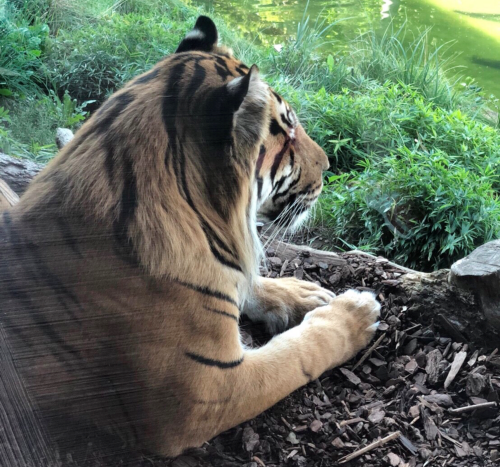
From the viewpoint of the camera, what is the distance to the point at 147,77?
3.49 feet

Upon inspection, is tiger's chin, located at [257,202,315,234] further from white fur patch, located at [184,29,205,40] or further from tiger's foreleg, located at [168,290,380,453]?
white fur patch, located at [184,29,205,40]

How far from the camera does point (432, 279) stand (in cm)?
149

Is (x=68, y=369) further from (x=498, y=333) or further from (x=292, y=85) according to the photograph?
(x=292, y=85)

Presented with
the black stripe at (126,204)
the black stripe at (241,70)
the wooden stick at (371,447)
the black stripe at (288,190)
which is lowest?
the wooden stick at (371,447)

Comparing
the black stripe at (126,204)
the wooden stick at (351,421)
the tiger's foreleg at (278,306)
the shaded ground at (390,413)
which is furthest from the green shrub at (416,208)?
the black stripe at (126,204)

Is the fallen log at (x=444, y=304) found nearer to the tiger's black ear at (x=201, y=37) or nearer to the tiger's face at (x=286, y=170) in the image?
the tiger's face at (x=286, y=170)

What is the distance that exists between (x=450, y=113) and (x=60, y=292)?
2.05 meters

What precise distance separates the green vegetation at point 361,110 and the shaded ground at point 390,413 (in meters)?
0.56

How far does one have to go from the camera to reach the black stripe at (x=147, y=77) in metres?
1.05

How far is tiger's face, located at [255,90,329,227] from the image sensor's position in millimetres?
1154

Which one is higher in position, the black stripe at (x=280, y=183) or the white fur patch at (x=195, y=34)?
the white fur patch at (x=195, y=34)

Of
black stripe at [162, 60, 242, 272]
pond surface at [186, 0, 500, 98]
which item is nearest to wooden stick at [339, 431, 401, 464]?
black stripe at [162, 60, 242, 272]

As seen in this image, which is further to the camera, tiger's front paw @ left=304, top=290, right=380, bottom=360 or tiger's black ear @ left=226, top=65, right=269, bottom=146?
tiger's front paw @ left=304, top=290, right=380, bottom=360

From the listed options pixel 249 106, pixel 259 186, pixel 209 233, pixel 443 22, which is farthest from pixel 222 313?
pixel 443 22
